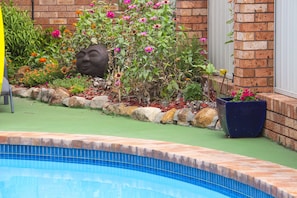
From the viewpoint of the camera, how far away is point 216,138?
9.93 m

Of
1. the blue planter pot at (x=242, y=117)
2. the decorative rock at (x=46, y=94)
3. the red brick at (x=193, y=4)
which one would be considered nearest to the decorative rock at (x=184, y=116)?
the blue planter pot at (x=242, y=117)

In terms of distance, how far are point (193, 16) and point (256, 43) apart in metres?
2.81

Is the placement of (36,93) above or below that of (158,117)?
above

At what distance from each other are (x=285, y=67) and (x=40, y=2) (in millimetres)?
7772

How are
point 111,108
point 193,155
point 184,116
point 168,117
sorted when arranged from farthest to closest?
point 111,108, point 168,117, point 184,116, point 193,155

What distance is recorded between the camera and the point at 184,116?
1096 centimetres

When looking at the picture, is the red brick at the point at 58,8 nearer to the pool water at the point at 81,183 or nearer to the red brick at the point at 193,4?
the red brick at the point at 193,4

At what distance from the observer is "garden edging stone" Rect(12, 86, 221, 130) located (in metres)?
10.7

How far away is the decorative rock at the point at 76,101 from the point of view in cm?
1276

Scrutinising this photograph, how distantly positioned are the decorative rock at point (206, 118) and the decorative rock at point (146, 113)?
2.40 ft

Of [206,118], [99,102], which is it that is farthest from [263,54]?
[99,102]

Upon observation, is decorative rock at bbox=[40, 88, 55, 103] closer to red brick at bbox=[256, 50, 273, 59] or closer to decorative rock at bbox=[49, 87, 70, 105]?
decorative rock at bbox=[49, 87, 70, 105]

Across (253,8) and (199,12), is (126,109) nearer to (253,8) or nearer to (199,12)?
(199,12)

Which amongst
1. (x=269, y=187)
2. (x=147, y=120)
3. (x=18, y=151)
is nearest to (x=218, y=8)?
(x=147, y=120)
